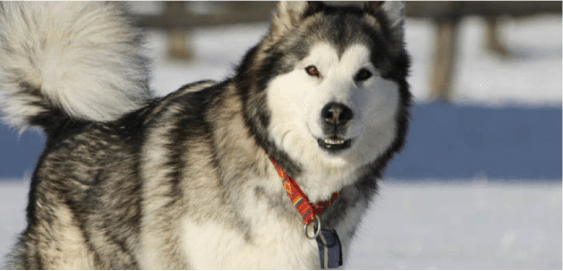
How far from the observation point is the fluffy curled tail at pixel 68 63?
2.90 meters

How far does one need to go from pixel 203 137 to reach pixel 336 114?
1.89 feet

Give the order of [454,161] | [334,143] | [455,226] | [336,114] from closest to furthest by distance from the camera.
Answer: [336,114] < [334,143] < [455,226] < [454,161]

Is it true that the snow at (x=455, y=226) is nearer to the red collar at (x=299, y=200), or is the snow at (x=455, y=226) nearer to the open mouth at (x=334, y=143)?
the red collar at (x=299, y=200)

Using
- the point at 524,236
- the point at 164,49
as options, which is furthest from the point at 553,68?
the point at 524,236

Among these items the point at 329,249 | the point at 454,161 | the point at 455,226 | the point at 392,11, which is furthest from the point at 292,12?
the point at 454,161

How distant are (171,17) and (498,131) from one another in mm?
4295

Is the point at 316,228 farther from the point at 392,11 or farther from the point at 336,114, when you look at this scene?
the point at 392,11

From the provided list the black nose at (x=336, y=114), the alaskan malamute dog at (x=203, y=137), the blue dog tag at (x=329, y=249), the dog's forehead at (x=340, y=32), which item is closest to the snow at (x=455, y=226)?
the blue dog tag at (x=329, y=249)

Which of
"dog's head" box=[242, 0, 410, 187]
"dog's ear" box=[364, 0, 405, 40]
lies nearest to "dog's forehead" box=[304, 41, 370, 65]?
"dog's head" box=[242, 0, 410, 187]

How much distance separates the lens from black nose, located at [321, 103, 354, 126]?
2.41m

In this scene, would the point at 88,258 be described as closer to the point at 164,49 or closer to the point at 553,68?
the point at 164,49

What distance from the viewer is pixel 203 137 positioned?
2734 millimetres

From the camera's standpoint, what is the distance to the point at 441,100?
31.2 feet

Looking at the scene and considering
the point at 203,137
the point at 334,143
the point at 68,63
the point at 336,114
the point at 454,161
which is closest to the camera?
the point at 336,114
